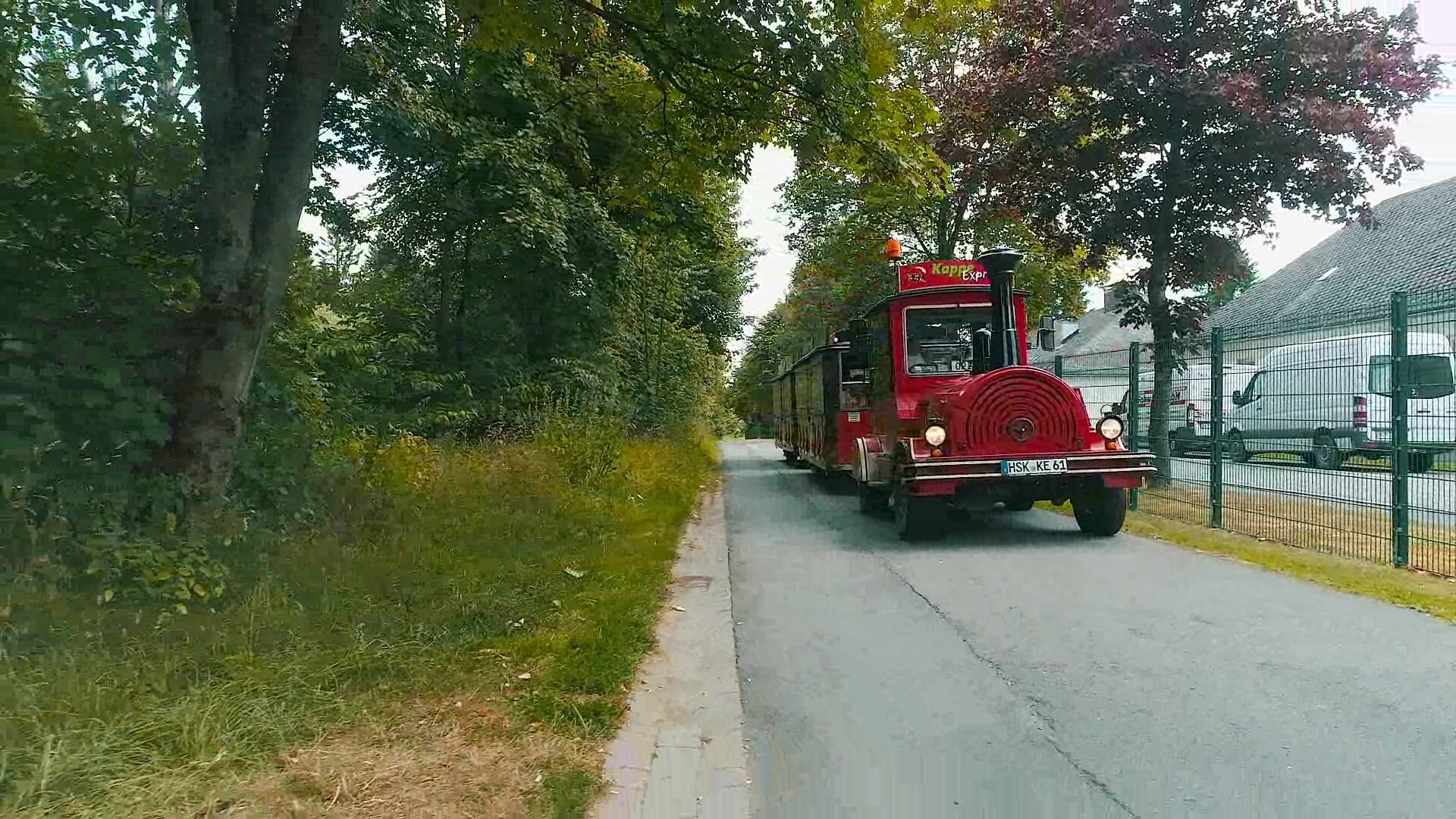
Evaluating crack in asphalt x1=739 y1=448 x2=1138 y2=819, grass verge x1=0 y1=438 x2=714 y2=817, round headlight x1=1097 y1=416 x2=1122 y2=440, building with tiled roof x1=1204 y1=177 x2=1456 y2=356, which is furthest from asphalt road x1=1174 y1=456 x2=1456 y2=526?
building with tiled roof x1=1204 y1=177 x2=1456 y2=356

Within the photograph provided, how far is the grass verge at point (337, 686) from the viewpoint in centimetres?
309

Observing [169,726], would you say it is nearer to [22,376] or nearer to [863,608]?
[22,376]

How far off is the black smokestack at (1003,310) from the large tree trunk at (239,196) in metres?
6.79

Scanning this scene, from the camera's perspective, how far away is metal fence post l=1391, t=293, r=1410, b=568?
24.7 feet

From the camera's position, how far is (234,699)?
3793 millimetres

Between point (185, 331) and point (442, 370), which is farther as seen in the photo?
point (442, 370)

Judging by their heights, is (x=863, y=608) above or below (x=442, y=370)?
below

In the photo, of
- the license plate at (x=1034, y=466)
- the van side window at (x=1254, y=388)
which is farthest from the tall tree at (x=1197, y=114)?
the license plate at (x=1034, y=466)

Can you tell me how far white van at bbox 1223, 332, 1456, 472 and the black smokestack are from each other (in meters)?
2.31

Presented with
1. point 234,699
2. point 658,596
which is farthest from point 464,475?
point 234,699

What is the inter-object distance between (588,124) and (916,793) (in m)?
14.3

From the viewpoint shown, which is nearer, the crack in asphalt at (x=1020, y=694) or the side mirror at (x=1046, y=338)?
the crack in asphalt at (x=1020, y=694)

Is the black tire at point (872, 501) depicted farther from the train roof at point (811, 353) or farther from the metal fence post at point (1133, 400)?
the metal fence post at point (1133, 400)

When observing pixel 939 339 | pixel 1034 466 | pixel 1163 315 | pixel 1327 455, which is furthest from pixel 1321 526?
pixel 1163 315
